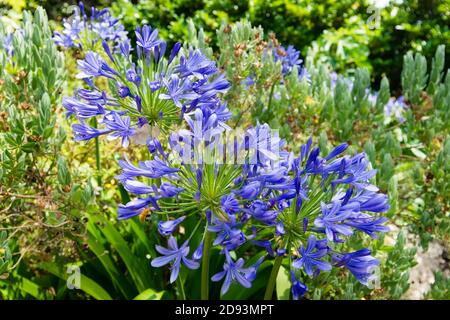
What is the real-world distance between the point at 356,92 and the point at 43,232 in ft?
5.65

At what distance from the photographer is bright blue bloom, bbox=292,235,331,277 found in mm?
1456

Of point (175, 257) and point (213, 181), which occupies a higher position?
point (213, 181)

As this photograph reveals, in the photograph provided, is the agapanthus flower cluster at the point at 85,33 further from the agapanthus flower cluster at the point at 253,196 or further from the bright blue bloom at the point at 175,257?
the bright blue bloom at the point at 175,257

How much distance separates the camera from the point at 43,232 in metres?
2.40

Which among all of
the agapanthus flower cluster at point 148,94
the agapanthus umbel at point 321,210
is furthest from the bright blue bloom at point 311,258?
the agapanthus flower cluster at point 148,94

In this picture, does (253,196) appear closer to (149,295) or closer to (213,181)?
(213,181)

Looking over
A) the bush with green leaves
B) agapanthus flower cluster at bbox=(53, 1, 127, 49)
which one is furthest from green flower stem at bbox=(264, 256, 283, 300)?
agapanthus flower cluster at bbox=(53, 1, 127, 49)

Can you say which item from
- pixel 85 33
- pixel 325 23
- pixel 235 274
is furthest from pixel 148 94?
pixel 325 23

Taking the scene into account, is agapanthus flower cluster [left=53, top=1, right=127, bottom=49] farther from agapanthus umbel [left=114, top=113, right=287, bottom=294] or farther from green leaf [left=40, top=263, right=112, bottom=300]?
agapanthus umbel [left=114, top=113, right=287, bottom=294]

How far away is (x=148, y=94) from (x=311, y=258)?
2.51ft

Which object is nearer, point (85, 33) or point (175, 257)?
point (175, 257)

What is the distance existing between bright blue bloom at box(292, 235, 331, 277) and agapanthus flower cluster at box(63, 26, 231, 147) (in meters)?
0.46

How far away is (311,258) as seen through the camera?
1.50 meters

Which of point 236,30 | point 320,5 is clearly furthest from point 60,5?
point 236,30
